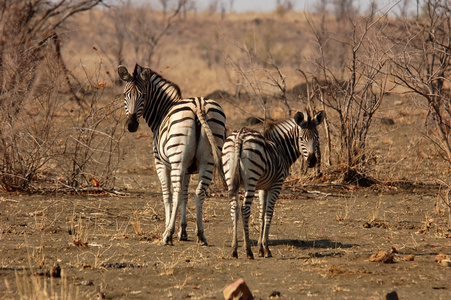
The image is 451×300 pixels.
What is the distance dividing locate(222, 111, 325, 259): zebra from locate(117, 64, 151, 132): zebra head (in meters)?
1.82

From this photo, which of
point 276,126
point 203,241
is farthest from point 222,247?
point 276,126

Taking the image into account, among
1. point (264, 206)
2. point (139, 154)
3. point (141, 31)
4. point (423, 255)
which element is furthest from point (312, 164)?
point (141, 31)

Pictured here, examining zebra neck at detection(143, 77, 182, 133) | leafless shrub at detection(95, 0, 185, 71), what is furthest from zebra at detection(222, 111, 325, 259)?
leafless shrub at detection(95, 0, 185, 71)

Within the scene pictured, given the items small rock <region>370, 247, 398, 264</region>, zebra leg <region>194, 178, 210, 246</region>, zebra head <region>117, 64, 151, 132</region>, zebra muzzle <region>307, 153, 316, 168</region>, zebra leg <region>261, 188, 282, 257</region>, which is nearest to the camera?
small rock <region>370, 247, 398, 264</region>

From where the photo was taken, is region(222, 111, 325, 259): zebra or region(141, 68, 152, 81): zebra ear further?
region(141, 68, 152, 81): zebra ear

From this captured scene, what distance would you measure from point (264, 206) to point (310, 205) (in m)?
3.68

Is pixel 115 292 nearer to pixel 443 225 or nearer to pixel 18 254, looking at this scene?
pixel 18 254

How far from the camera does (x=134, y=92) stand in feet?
29.3

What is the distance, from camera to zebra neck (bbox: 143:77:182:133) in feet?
29.9

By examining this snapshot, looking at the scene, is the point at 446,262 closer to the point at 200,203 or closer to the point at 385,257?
the point at 385,257

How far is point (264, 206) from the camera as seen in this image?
26.7 ft

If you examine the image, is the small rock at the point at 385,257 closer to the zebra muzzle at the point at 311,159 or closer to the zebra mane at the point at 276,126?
the zebra muzzle at the point at 311,159

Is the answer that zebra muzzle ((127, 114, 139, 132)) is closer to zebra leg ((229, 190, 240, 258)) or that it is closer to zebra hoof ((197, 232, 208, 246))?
zebra hoof ((197, 232, 208, 246))

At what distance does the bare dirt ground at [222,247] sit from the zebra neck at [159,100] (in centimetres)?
152
